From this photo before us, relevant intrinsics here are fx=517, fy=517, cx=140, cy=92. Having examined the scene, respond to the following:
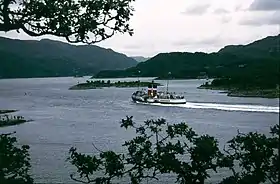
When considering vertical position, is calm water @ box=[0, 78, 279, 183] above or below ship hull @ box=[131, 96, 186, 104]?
above

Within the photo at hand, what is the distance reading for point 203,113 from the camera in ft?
180

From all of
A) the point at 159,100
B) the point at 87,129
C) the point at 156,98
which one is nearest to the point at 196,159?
the point at 87,129

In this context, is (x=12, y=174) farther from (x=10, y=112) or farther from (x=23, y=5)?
(x=10, y=112)

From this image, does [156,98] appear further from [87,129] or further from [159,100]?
[87,129]

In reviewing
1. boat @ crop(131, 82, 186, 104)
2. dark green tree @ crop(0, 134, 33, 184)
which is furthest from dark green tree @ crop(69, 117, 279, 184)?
boat @ crop(131, 82, 186, 104)

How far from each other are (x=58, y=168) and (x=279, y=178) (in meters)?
20.8

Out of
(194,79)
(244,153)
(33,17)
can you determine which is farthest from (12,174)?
(194,79)

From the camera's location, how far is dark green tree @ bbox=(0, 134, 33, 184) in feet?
17.0

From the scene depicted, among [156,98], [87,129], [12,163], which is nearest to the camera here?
[12,163]

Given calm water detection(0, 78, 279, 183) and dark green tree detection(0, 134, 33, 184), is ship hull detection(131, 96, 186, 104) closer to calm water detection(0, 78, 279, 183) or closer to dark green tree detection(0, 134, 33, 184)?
calm water detection(0, 78, 279, 183)

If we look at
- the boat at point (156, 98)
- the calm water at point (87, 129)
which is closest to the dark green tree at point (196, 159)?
the calm water at point (87, 129)

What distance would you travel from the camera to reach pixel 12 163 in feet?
17.4

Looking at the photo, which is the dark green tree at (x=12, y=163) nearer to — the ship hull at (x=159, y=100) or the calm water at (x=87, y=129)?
the calm water at (x=87, y=129)

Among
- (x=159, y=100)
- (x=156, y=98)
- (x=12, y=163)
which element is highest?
(x=12, y=163)
